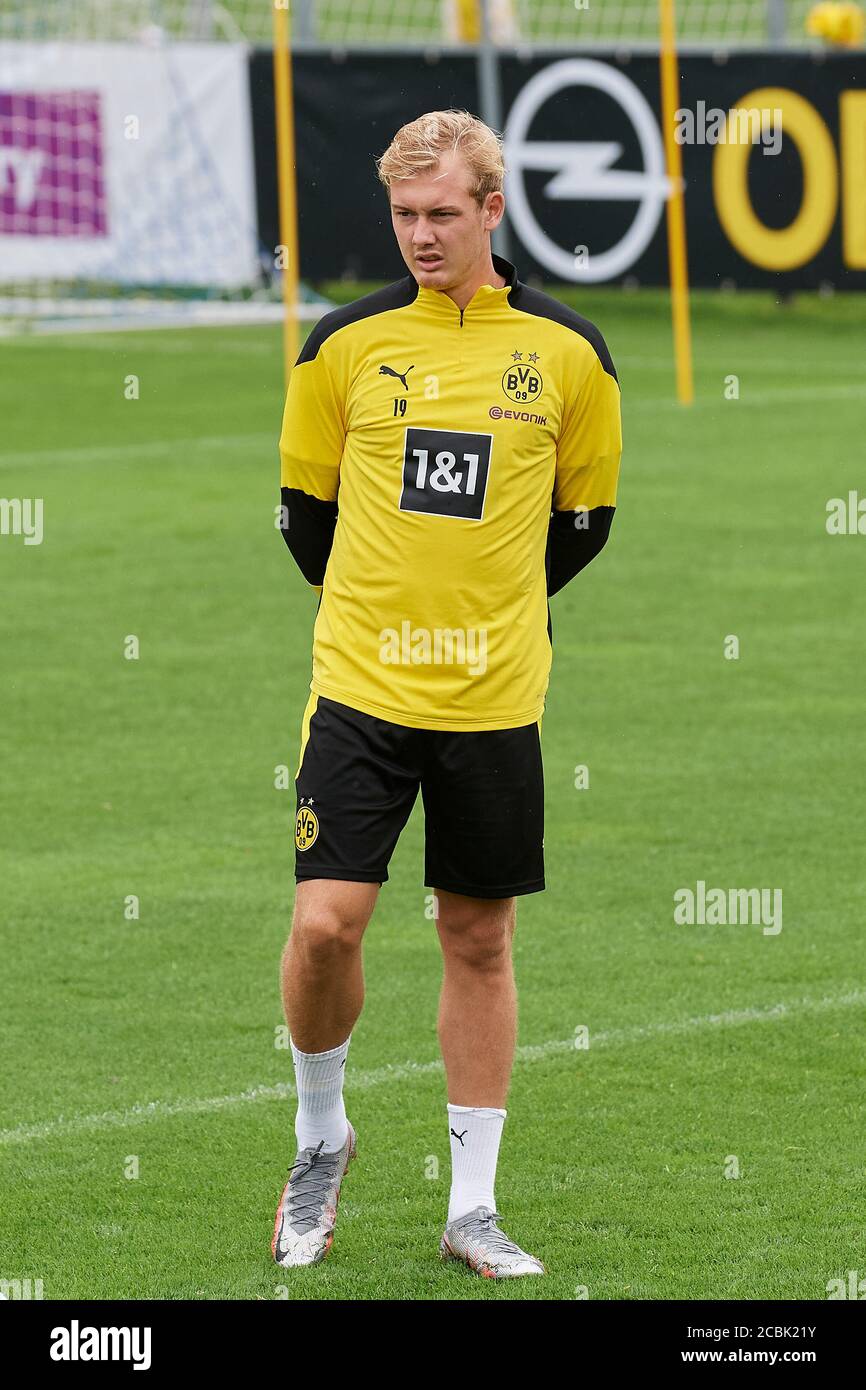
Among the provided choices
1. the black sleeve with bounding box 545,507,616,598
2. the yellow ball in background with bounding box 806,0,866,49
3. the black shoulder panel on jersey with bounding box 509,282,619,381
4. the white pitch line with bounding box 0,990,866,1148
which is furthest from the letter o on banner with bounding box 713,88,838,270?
the black shoulder panel on jersey with bounding box 509,282,619,381

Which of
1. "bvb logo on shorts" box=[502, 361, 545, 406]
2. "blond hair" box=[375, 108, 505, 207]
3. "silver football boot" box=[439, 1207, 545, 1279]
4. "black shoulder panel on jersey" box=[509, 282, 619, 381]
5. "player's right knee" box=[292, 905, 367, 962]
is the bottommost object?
"silver football boot" box=[439, 1207, 545, 1279]

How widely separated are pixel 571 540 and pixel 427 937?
226cm

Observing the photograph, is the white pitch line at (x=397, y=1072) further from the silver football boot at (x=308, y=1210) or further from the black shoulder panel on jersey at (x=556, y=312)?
the black shoulder panel on jersey at (x=556, y=312)

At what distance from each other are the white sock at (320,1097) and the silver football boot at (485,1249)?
1.03 ft

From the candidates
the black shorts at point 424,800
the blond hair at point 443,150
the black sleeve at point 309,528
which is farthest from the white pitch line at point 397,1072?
the blond hair at point 443,150

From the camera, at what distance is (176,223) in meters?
21.1

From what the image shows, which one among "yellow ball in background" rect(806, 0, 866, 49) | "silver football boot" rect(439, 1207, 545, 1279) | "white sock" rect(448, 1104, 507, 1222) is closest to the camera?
"silver football boot" rect(439, 1207, 545, 1279)

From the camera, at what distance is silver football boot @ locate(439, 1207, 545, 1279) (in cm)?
465

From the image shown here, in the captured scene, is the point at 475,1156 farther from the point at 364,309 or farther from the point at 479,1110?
the point at 364,309

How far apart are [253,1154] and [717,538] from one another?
26.2ft

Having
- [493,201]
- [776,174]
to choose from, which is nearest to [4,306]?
[776,174]

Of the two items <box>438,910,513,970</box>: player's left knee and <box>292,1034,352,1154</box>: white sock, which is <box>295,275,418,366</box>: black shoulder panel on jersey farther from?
<box>292,1034,352,1154</box>: white sock
